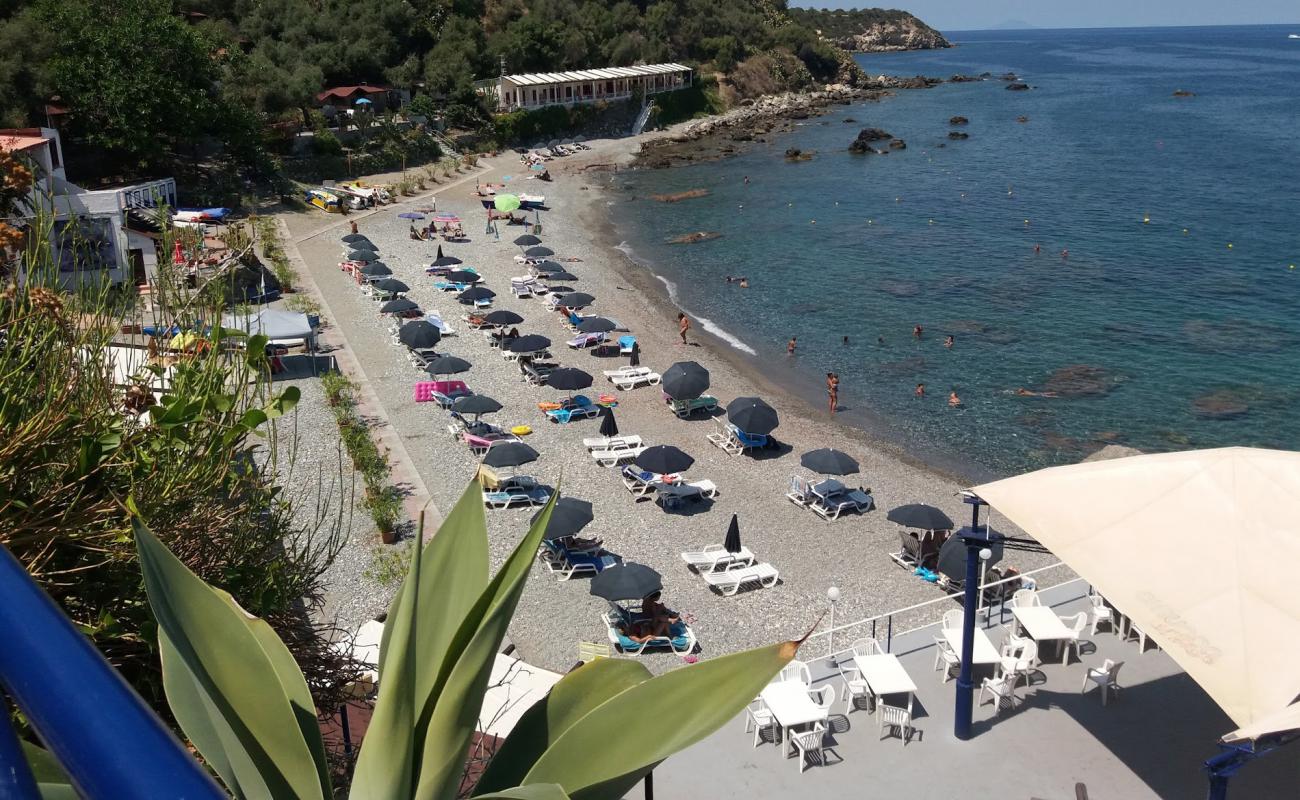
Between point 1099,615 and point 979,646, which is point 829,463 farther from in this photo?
point 979,646

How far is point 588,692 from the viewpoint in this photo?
2791 mm

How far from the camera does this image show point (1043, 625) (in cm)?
1173

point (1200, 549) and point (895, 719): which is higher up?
point (1200, 549)

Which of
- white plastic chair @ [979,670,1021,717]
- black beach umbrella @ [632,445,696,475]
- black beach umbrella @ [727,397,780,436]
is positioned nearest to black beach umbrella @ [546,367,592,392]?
black beach umbrella @ [727,397,780,436]

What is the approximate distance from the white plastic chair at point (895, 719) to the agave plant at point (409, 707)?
8.96 meters

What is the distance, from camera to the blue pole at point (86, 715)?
1079 millimetres

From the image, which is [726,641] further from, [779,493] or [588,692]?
[588,692]

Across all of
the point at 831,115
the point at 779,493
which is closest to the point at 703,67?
the point at 831,115

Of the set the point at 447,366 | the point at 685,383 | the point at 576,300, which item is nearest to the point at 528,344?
the point at 447,366

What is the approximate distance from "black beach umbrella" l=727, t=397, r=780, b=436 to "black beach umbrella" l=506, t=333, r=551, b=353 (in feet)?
20.5

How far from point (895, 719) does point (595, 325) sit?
Answer: 64.8 ft

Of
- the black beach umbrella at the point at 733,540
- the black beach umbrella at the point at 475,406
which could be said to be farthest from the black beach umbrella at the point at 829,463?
the black beach umbrella at the point at 475,406

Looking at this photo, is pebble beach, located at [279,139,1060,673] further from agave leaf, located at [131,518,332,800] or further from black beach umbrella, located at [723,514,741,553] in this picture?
agave leaf, located at [131,518,332,800]

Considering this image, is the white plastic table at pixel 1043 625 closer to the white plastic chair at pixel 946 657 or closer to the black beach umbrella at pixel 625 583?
the white plastic chair at pixel 946 657
